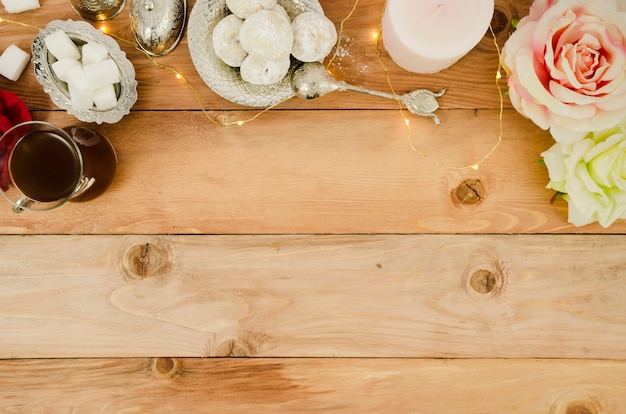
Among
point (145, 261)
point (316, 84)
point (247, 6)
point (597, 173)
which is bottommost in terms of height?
point (145, 261)

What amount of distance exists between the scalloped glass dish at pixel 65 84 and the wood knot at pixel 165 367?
0.39 meters

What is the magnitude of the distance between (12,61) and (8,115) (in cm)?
9

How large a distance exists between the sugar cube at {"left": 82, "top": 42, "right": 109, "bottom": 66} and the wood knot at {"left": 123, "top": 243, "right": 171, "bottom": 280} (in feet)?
0.96

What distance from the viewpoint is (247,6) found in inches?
27.9

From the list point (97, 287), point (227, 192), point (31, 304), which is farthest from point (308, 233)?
point (31, 304)

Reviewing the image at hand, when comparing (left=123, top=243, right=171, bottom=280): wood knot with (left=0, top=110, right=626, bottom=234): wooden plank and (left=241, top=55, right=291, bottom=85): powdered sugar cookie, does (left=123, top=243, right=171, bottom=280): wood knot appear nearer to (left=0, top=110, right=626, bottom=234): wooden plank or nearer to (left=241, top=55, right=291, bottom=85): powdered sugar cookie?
(left=0, top=110, right=626, bottom=234): wooden plank

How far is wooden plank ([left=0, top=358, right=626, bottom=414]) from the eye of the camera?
0.84 m

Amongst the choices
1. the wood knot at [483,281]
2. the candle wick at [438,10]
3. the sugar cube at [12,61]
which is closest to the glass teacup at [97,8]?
the sugar cube at [12,61]

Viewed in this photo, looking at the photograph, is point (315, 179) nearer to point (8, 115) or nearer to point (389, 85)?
point (389, 85)

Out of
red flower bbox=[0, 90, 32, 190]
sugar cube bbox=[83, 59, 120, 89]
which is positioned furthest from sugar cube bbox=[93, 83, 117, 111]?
red flower bbox=[0, 90, 32, 190]

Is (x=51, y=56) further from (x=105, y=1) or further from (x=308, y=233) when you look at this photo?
(x=308, y=233)

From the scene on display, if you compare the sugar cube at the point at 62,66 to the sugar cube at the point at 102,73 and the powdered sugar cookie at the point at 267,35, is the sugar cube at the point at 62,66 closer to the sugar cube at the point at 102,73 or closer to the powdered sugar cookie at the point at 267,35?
the sugar cube at the point at 102,73

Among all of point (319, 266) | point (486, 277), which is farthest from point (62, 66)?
point (486, 277)

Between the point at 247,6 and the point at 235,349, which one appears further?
the point at 235,349
